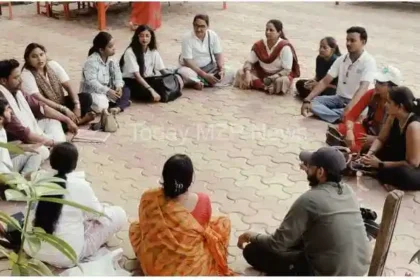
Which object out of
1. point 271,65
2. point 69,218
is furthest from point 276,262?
point 271,65

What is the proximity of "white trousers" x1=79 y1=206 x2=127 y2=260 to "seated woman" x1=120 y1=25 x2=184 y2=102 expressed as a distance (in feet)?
8.10

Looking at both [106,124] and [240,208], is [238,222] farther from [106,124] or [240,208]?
[106,124]

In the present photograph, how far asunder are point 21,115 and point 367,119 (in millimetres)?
2553

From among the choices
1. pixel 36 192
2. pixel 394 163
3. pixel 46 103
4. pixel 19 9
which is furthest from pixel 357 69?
pixel 19 9

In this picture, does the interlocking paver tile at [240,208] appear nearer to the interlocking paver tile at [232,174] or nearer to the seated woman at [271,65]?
the interlocking paver tile at [232,174]

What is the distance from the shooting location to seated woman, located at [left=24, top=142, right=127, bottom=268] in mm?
3643

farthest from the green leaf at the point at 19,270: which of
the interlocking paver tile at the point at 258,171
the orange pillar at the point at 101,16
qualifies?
the orange pillar at the point at 101,16

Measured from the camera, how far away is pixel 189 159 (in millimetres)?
3533

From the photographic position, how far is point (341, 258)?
335cm

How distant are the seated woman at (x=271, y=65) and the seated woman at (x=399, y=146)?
1.92m

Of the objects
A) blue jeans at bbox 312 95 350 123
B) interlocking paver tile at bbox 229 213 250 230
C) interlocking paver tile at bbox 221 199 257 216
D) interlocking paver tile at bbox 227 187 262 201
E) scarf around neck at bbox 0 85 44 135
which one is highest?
scarf around neck at bbox 0 85 44 135

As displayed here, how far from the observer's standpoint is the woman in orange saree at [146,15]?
30.8 feet

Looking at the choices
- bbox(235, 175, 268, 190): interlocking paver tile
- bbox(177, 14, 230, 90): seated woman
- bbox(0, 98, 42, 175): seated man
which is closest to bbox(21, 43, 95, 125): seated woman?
bbox(0, 98, 42, 175): seated man

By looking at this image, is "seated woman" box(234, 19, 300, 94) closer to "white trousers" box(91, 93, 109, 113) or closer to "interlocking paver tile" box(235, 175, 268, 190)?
"white trousers" box(91, 93, 109, 113)
